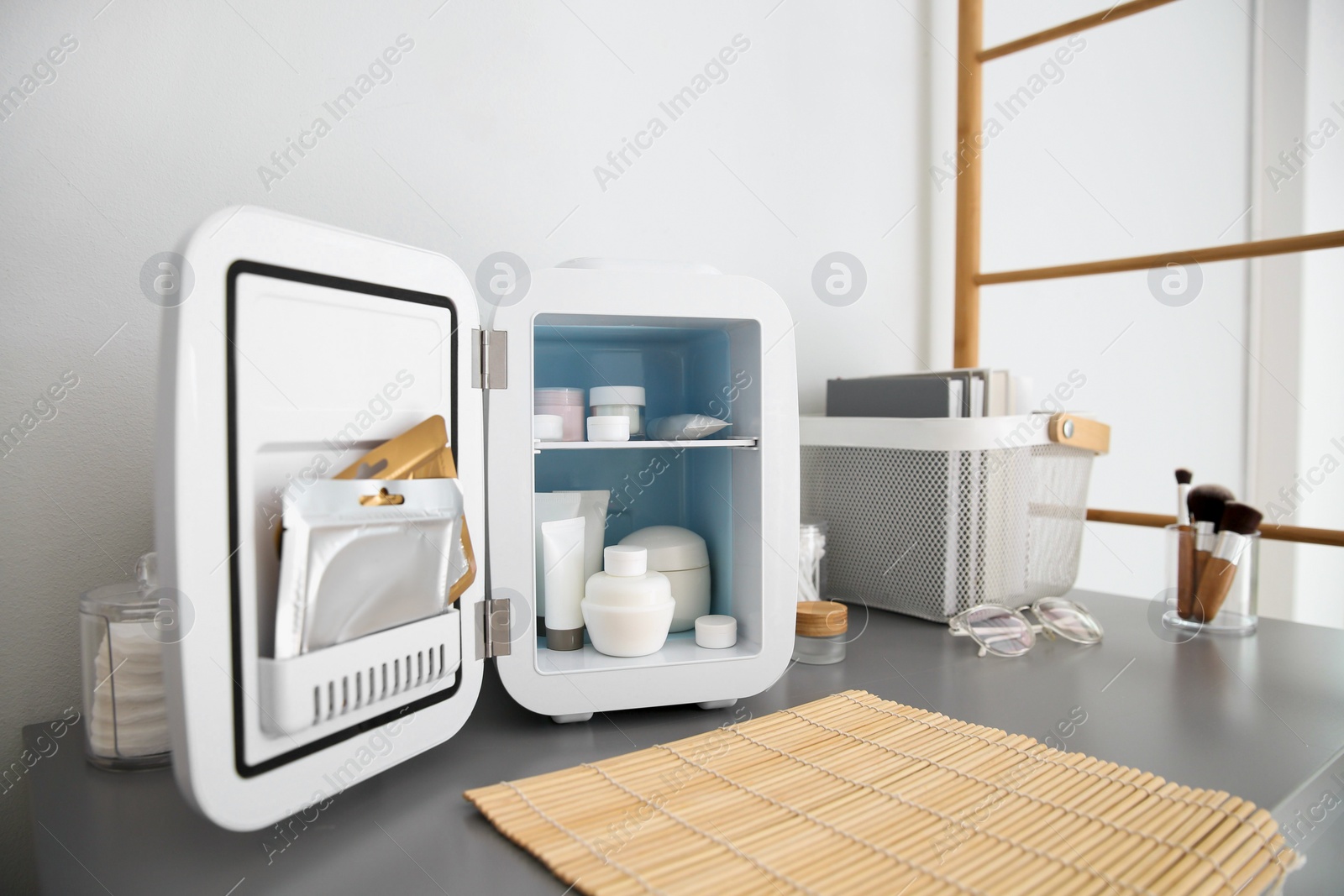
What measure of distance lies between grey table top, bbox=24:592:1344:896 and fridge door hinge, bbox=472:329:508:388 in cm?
31

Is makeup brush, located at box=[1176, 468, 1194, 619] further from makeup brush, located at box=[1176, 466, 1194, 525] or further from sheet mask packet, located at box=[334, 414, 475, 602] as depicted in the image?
sheet mask packet, located at box=[334, 414, 475, 602]

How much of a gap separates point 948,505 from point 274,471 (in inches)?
31.2

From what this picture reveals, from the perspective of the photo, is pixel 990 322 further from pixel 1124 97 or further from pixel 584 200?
pixel 584 200

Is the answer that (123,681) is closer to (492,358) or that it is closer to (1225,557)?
(492,358)

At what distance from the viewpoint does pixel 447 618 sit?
0.61 metres

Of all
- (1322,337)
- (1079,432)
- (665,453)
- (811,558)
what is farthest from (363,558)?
(1322,337)

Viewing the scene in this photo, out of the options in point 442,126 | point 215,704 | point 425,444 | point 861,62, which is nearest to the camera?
point 215,704

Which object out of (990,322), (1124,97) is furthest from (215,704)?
(1124,97)

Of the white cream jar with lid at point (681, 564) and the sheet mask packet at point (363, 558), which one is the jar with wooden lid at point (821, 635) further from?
the sheet mask packet at point (363, 558)

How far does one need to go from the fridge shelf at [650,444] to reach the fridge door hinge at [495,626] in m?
0.14

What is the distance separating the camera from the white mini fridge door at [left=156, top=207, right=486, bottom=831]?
0.46m

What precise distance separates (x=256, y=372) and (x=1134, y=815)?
0.65 m

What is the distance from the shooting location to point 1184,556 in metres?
1.02

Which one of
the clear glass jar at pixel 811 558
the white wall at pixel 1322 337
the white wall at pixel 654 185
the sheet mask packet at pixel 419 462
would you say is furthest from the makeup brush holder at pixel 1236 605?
the sheet mask packet at pixel 419 462
